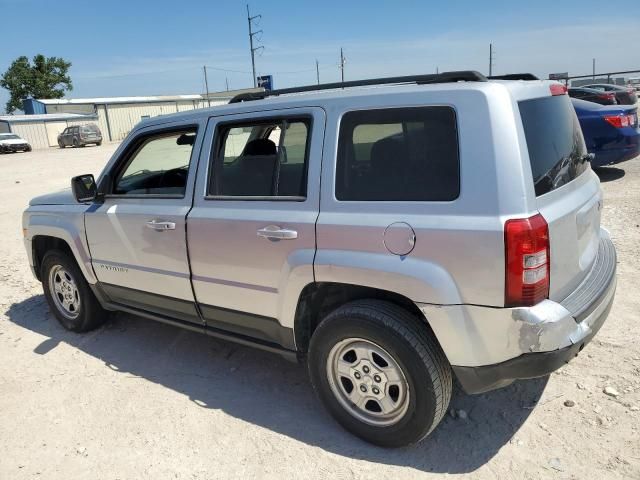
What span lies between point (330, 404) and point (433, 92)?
180 centimetres

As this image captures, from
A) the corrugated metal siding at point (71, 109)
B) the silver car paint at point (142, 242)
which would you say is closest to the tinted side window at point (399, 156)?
the silver car paint at point (142, 242)

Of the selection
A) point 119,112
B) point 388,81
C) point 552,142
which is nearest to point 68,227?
point 388,81

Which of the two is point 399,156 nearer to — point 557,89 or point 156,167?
point 557,89

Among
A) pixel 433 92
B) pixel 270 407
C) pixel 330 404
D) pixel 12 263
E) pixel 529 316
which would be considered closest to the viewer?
pixel 529 316

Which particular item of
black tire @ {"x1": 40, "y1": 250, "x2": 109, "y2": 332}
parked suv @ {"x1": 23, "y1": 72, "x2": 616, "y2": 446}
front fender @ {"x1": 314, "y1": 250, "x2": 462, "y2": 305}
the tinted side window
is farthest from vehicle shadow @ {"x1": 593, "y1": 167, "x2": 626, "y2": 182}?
black tire @ {"x1": 40, "y1": 250, "x2": 109, "y2": 332}

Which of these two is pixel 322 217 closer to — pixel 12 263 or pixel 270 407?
pixel 270 407

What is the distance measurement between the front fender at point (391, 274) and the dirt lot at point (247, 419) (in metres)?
0.95

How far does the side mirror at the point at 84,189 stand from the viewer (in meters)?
4.09

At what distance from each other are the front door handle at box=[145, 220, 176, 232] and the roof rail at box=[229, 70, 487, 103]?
976 mm

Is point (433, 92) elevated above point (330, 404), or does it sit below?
above

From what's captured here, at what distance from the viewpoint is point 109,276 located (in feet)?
13.8

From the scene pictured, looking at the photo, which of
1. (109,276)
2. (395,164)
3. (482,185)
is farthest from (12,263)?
(482,185)

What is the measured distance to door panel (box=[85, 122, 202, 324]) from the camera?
360cm

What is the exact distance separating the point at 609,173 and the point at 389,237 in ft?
30.2
